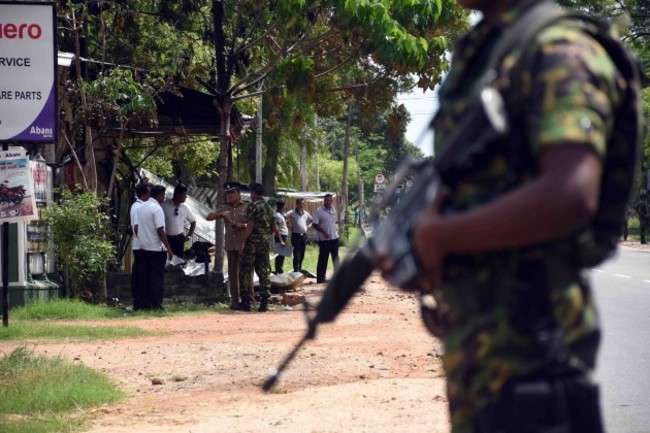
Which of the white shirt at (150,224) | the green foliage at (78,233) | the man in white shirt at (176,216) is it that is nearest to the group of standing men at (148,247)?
the white shirt at (150,224)

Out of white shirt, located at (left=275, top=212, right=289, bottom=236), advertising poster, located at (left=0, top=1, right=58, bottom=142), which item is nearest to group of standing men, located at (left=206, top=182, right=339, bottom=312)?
advertising poster, located at (left=0, top=1, right=58, bottom=142)

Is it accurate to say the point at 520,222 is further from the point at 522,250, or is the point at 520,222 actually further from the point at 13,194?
the point at 13,194

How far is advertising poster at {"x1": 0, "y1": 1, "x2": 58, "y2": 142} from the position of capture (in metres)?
11.4

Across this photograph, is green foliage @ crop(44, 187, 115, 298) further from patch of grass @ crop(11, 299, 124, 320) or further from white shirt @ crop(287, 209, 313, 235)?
white shirt @ crop(287, 209, 313, 235)

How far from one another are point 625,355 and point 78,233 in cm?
781

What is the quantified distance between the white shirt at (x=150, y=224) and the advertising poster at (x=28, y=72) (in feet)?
12.5

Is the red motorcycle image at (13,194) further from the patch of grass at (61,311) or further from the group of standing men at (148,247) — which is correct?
the group of standing men at (148,247)

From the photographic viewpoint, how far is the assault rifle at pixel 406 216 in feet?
8.17

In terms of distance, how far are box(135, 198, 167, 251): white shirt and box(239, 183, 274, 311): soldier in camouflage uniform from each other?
1.21 metres

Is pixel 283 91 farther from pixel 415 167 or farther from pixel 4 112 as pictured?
pixel 415 167

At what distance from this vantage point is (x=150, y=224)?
1534 cm

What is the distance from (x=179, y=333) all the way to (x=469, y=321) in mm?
10618

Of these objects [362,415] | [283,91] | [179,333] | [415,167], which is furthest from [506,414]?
[283,91]

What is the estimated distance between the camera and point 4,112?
1135 cm
